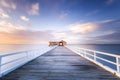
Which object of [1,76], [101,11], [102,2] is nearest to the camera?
[1,76]

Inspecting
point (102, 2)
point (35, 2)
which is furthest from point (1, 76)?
point (102, 2)

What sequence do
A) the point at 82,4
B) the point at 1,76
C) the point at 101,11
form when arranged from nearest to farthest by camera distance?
the point at 1,76, the point at 82,4, the point at 101,11

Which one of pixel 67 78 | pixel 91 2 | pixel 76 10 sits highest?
pixel 91 2

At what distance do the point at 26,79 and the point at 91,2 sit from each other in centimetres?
1457

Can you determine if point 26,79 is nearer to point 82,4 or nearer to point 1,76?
point 1,76

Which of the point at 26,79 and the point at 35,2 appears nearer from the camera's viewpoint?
the point at 26,79

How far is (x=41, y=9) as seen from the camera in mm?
16734

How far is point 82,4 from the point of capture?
15.2m

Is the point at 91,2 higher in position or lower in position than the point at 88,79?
higher

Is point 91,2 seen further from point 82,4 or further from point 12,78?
point 12,78

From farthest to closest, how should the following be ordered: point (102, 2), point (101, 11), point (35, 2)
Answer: point (101, 11)
point (102, 2)
point (35, 2)

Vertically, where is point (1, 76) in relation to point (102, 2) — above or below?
below

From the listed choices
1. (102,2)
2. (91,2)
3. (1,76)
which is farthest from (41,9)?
(1,76)

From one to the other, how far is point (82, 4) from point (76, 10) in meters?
1.13
